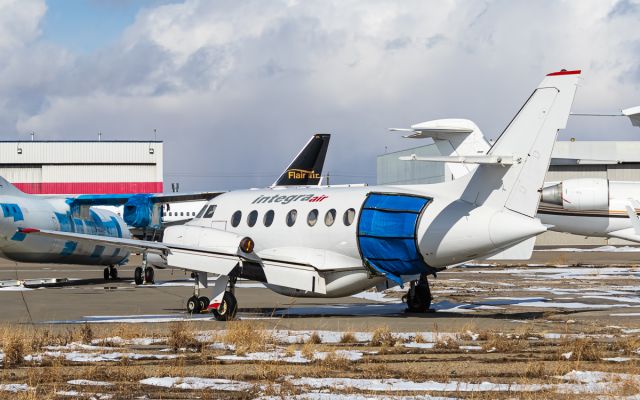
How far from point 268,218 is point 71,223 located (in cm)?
1684

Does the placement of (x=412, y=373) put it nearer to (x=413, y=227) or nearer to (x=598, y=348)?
(x=598, y=348)

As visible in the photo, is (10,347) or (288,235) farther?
(288,235)

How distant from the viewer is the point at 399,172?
314 ft

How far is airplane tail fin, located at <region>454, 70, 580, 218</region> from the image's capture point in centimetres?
1939

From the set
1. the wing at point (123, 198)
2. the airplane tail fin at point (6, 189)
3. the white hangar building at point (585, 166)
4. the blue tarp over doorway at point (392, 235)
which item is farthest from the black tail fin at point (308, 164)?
the blue tarp over doorway at point (392, 235)

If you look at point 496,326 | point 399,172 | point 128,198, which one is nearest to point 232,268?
point 496,326

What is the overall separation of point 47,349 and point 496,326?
8.42m

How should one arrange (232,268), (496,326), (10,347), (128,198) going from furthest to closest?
(128,198) → (232,268) → (496,326) → (10,347)

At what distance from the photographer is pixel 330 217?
2206 cm

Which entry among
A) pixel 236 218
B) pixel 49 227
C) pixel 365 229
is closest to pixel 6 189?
pixel 49 227

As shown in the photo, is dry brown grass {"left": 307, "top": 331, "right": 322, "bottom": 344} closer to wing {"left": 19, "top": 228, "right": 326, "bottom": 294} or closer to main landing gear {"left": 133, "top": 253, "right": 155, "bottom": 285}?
wing {"left": 19, "top": 228, "right": 326, "bottom": 294}

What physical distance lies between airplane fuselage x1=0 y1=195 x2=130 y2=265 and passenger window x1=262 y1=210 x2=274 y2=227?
1442 cm

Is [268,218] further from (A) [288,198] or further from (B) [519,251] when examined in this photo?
(B) [519,251]

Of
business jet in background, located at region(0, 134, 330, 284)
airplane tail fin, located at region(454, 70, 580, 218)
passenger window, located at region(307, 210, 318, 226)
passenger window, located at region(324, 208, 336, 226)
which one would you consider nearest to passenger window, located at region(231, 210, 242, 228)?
passenger window, located at region(307, 210, 318, 226)
